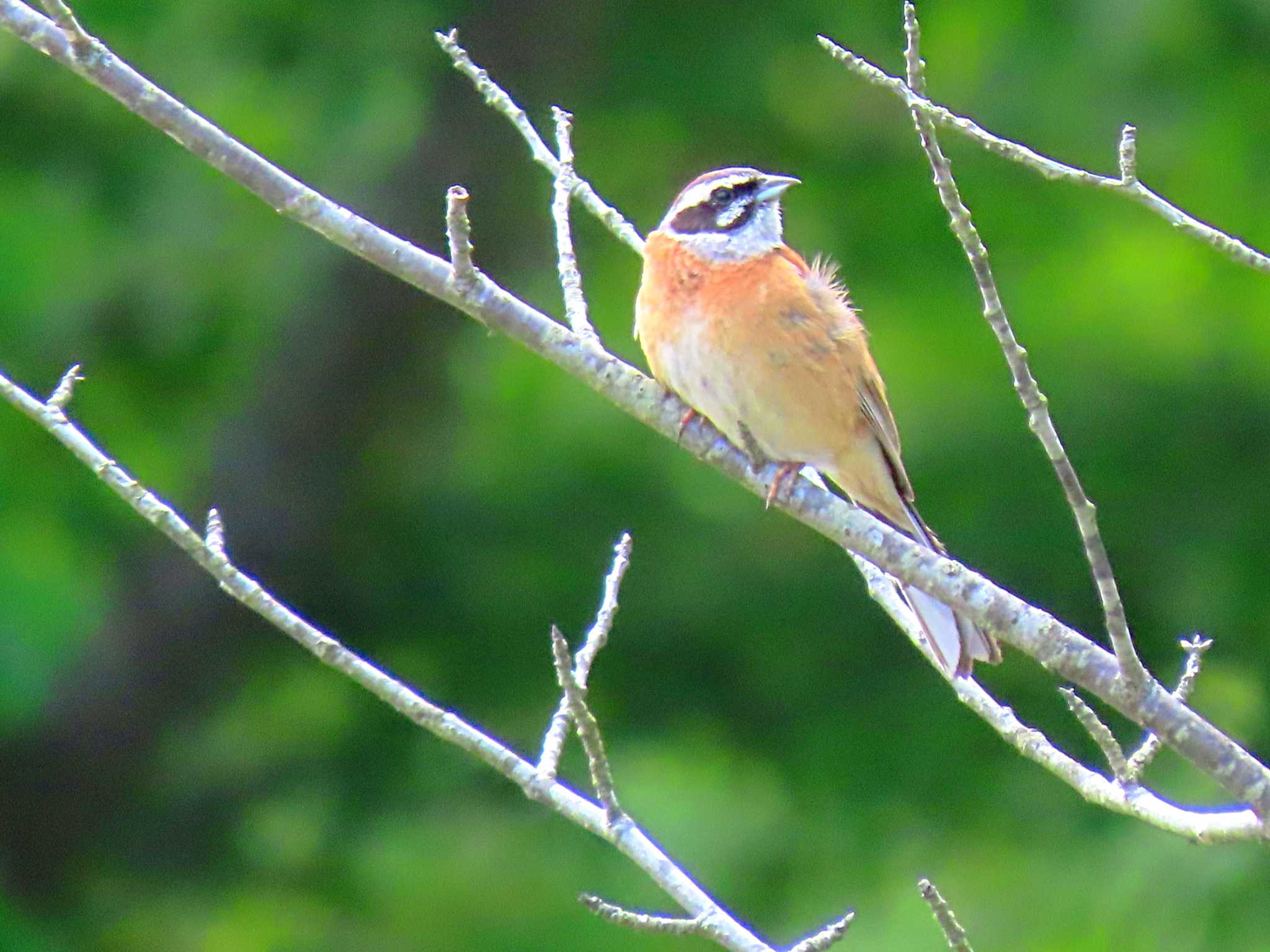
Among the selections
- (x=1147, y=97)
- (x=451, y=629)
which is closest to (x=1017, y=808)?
(x=451, y=629)

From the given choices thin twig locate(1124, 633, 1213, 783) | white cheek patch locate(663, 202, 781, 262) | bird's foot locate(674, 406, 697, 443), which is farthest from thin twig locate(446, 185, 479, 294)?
white cheek patch locate(663, 202, 781, 262)

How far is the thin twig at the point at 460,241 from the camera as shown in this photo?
9.67 ft

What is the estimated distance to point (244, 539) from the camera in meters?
8.24

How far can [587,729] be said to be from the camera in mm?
2725

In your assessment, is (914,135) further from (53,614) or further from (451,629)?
(53,614)

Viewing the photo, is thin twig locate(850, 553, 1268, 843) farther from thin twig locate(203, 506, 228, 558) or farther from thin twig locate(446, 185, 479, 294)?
thin twig locate(203, 506, 228, 558)

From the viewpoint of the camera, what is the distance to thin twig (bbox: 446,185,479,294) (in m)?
2.95

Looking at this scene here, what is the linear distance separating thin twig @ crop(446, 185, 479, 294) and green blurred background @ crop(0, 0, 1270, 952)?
3.50 m

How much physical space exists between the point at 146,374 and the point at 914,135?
11.4 ft

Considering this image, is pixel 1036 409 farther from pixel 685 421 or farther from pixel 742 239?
pixel 742 239

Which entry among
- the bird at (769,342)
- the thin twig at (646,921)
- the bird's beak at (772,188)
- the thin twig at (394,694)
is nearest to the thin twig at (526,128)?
the bird at (769,342)

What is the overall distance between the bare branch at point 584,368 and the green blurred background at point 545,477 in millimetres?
3116

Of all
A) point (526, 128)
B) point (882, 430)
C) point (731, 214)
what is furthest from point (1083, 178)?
point (731, 214)

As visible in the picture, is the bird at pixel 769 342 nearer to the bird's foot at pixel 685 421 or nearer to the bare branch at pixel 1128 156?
the bird's foot at pixel 685 421
